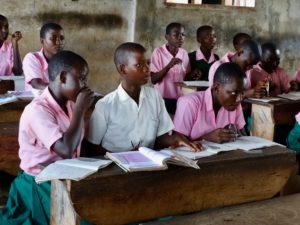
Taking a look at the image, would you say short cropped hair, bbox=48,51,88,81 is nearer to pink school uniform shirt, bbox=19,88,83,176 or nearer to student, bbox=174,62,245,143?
pink school uniform shirt, bbox=19,88,83,176

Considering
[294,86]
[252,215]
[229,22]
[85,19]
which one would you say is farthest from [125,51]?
[229,22]

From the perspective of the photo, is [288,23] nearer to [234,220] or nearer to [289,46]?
[289,46]

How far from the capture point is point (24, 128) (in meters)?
2.13

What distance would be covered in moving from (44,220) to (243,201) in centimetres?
95

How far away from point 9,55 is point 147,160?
3.33 meters

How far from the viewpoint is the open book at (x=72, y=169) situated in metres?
1.76

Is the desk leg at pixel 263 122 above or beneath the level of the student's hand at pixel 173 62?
beneath

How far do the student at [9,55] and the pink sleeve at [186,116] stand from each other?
107 inches

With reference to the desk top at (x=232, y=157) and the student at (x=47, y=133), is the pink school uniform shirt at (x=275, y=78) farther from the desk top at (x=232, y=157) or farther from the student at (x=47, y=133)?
the student at (x=47, y=133)

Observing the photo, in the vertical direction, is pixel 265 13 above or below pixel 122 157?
above

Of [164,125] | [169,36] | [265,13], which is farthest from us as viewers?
[265,13]

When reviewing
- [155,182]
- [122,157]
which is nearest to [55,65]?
[122,157]

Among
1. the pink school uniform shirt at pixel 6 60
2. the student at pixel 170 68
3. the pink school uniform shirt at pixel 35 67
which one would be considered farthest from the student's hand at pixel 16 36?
the student at pixel 170 68

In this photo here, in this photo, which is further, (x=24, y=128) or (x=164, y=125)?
(x=164, y=125)
